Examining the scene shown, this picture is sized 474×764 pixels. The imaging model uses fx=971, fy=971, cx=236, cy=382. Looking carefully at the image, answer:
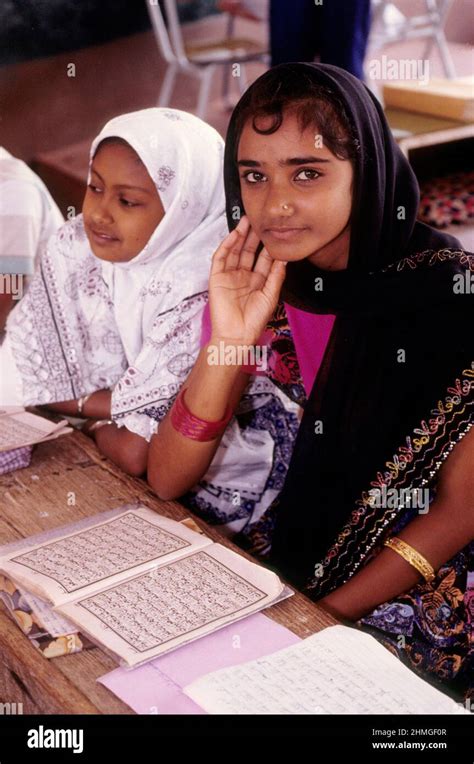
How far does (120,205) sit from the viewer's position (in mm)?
1856

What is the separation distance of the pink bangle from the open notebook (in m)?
0.18

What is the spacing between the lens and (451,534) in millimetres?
1478

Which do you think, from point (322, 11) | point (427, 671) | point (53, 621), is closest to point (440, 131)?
point (322, 11)

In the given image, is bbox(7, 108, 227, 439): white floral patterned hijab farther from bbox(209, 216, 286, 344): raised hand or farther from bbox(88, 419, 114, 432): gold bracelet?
bbox(209, 216, 286, 344): raised hand

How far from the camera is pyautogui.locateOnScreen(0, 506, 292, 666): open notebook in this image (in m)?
1.23

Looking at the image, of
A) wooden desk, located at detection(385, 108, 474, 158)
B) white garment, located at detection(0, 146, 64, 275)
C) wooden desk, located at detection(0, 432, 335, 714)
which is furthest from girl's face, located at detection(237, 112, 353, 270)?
wooden desk, located at detection(385, 108, 474, 158)

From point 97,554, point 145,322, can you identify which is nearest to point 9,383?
point 145,322

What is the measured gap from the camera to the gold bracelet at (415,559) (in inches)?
58.6

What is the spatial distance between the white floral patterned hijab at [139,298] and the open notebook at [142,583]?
37cm

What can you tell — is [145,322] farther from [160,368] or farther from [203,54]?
[203,54]

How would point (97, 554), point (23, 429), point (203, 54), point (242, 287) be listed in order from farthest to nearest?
1. point (203, 54)
2. point (23, 429)
3. point (242, 287)
4. point (97, 554)

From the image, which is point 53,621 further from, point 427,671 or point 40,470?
point 427,671

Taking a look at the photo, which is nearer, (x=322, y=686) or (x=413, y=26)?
(x=322, y=686)

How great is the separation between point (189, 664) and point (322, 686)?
0.17 m
